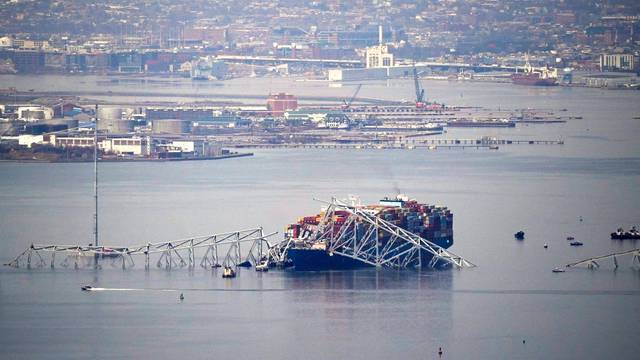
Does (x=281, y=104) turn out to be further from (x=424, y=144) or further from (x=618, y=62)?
(x=618, y=62)

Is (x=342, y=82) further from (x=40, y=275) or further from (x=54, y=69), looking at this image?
(x=40, y=275)

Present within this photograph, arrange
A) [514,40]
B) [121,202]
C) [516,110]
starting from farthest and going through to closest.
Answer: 1. [514,40]
2. [516,110]
3. [121,202]

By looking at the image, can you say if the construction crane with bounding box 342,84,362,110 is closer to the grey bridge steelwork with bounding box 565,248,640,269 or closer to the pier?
the pier

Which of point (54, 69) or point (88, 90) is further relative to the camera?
point (54, 69)

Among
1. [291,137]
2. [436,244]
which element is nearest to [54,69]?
[291,137]

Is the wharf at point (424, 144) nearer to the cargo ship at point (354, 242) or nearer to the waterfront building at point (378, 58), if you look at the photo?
the cargo ship at point (354, 242)

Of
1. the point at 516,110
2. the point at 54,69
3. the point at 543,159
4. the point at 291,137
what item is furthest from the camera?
the point at 54,69

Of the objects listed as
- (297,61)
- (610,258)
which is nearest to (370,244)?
(610,258)
